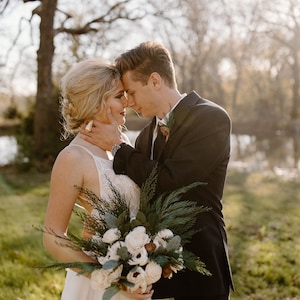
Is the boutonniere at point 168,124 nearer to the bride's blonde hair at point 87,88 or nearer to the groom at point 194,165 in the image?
the groom at point 194,165

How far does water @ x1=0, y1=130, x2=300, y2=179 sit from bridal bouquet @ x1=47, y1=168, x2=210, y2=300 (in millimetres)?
11519

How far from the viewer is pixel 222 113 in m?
2.87

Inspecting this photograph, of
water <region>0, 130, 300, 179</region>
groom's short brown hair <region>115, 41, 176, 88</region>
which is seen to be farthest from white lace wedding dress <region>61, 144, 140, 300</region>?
water <region>0, 130, 300, 179</region>

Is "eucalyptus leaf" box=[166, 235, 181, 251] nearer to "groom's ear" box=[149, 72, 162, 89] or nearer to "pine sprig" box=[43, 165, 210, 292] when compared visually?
"pine sprig" box=[43, 165, 210, 292]

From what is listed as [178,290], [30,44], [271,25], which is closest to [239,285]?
[178,290]

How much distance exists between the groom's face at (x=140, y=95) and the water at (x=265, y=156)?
10.5 meters

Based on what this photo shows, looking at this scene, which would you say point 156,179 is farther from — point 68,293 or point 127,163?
point 68,293

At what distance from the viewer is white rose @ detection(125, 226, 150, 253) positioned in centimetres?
211

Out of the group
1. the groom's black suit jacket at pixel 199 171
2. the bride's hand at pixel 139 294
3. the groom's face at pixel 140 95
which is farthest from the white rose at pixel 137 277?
the groom's face at pixel 140 95

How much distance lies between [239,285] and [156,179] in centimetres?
335

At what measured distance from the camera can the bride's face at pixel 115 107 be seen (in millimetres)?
2922

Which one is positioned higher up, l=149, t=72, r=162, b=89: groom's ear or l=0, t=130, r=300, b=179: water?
l=149, t=72, r=162, b=89: groom's ear

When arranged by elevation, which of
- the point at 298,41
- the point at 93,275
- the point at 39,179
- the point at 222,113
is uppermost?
the point at 298,41

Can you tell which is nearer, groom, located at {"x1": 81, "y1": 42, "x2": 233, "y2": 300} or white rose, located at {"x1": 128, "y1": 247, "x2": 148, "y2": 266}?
white rose, located at {"x1": 128, "y1": 247, "x2": 148, "y2": 266}
